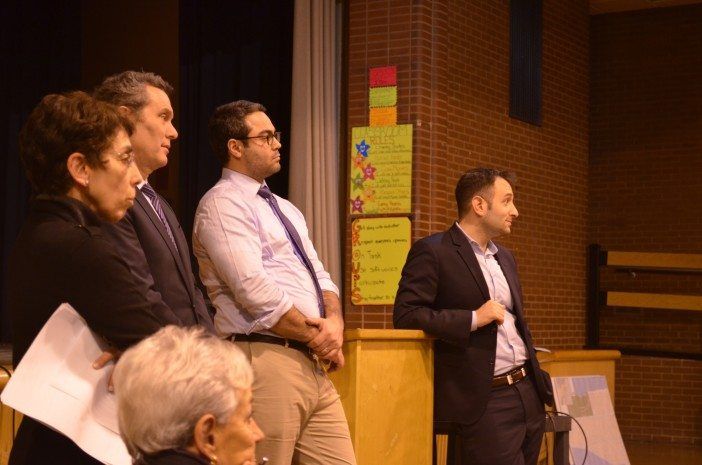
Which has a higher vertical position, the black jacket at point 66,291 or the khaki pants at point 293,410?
the black jacket at point 66,291

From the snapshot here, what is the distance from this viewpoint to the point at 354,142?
7.85 m

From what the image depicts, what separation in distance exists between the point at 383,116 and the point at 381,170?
41cm

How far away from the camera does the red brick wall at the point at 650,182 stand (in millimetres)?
10430

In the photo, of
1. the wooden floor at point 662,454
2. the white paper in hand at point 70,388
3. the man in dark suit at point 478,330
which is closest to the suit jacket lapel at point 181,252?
the white paper in hand at point 70,388

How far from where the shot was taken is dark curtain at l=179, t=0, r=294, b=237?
7.54 metres

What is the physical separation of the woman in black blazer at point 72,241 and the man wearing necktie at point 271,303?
1165 millimetres

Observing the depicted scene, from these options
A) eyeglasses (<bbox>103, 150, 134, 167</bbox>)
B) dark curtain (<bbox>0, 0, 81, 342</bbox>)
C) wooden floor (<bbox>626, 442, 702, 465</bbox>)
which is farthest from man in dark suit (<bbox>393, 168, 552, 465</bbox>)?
wooden floor (<bbox>626, 442, 702, 465</bbox>)

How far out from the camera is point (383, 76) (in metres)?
7.85

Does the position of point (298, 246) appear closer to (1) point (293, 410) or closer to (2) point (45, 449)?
(1) point (293, 410)

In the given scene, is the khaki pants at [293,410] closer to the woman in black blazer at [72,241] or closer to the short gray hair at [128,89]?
the short gray hair at [128,89]

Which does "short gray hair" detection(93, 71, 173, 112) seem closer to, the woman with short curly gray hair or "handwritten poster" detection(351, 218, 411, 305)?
the woman with short curly gray hair

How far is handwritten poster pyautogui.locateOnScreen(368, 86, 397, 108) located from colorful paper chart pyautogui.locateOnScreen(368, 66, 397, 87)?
37 millimetres

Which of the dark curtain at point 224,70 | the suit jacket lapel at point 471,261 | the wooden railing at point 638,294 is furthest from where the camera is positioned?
the wooden railing at point 638,294

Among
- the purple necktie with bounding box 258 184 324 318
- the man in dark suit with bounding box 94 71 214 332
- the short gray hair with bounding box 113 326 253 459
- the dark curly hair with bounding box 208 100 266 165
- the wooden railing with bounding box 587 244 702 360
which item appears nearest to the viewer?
the short gray hair with bounding box 113 326 253 459
